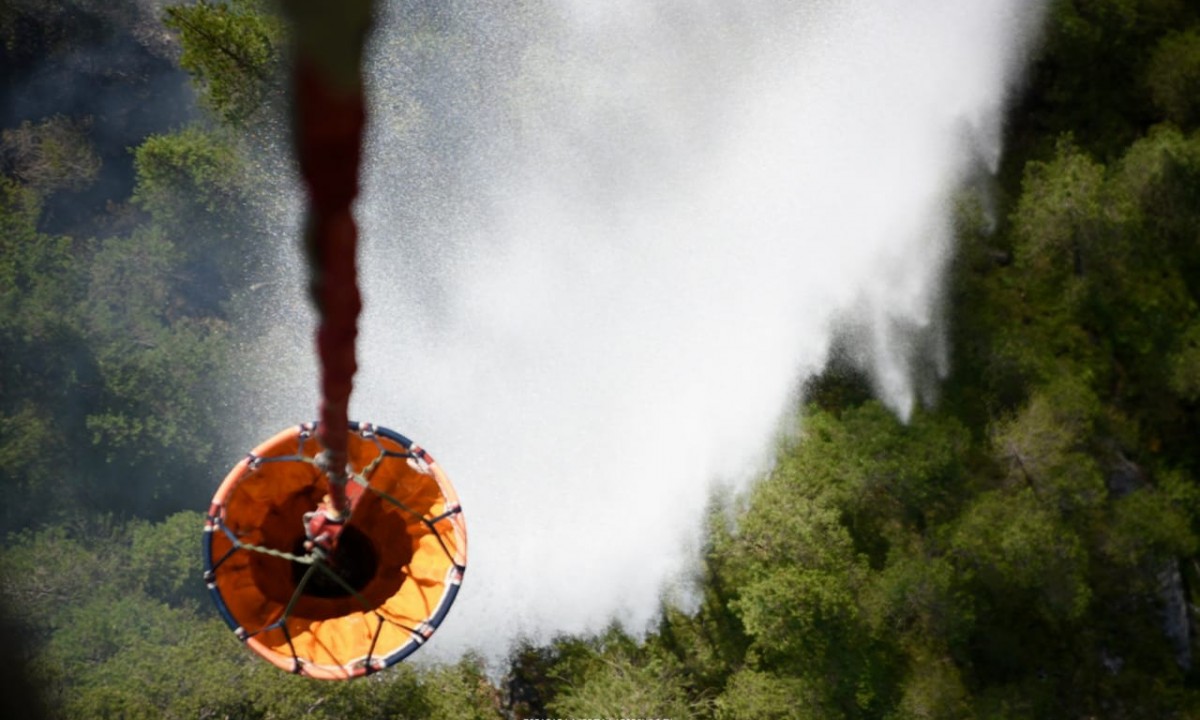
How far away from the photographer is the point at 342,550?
8.88m

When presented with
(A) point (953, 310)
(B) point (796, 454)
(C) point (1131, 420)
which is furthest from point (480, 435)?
(C) point (1131, 420)

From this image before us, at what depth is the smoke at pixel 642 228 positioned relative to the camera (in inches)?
693

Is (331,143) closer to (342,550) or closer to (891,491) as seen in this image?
(342,550)

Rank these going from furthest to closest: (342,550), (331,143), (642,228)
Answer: (642,228) → (342,550) → (331,143)

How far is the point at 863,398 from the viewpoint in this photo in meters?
18.0

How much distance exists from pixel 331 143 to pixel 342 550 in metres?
6.92

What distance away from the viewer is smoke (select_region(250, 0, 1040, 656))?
1761 cm

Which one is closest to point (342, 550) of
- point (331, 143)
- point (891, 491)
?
point (331, 143)

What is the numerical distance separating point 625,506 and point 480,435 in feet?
8.98

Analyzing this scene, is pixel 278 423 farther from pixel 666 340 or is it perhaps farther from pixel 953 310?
pixel 953 310

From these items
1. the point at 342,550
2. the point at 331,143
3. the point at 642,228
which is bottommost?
the point at 331,143

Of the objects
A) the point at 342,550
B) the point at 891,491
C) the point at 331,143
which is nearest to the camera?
the point at 331,143

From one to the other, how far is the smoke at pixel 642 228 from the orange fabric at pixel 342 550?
337 inches

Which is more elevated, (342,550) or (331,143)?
(342,550)
